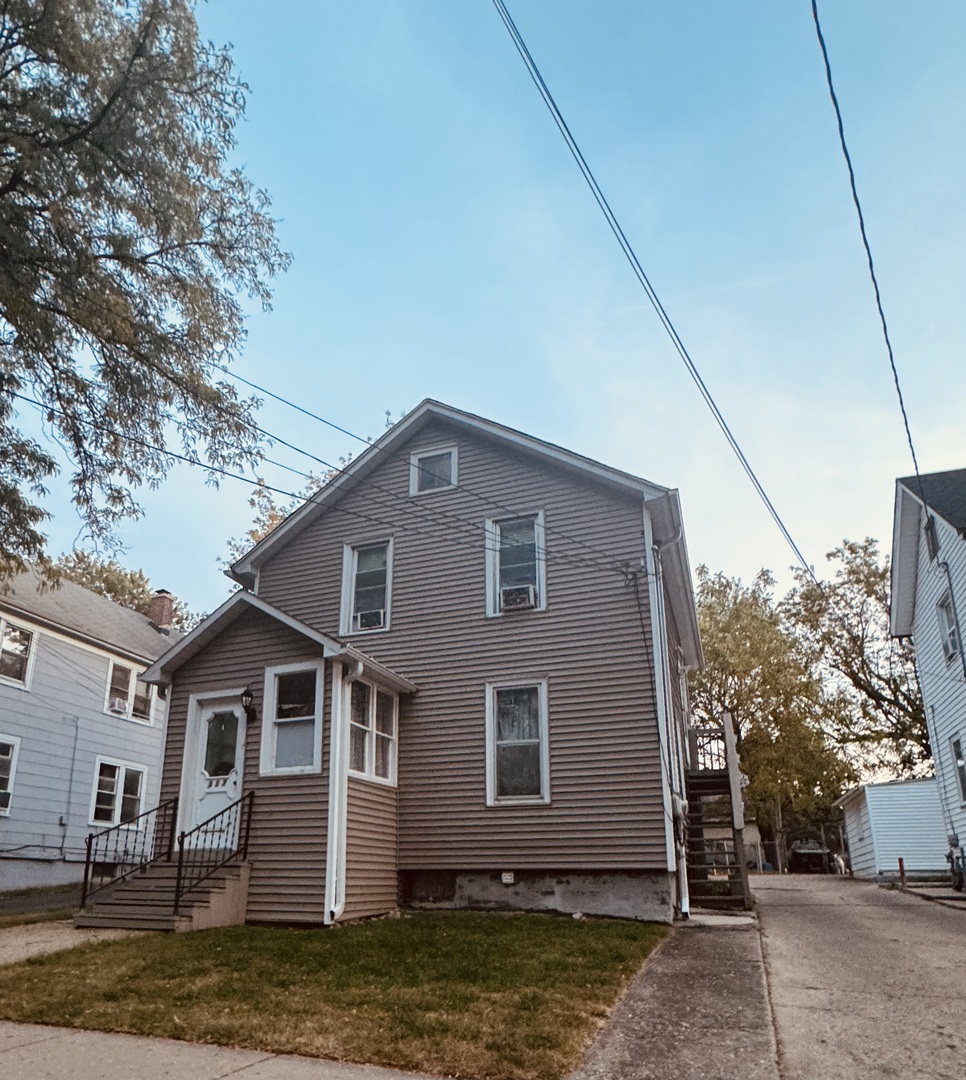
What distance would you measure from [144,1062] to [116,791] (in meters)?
18.4

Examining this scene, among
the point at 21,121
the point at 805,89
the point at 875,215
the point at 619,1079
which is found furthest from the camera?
the point at 21,121

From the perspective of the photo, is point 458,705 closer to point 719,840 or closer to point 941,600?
point 719,840

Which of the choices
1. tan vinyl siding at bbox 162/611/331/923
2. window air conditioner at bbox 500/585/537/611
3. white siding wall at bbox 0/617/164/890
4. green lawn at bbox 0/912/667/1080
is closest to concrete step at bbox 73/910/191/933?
green lawn at bbox 0/912/667/1080

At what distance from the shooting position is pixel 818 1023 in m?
5.64

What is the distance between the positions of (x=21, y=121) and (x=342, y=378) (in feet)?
15.9

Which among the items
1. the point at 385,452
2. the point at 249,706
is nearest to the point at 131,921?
the point at 249,706

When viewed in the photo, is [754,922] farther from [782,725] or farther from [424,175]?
[782,725]

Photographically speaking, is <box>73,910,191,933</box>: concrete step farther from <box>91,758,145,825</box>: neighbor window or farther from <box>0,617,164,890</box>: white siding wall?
<box>91,758,145,825</box>: neighbor window

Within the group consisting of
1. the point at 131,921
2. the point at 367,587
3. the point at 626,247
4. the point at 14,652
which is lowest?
the point at 131,921

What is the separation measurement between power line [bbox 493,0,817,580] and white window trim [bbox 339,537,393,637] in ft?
19.7

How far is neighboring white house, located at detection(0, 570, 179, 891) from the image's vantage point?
18562 millimetres

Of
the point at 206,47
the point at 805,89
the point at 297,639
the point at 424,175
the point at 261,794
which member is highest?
the point at 206,47

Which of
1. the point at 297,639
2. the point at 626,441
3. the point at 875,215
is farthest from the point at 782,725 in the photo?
the point at 875,215

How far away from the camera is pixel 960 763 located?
1667 cm
